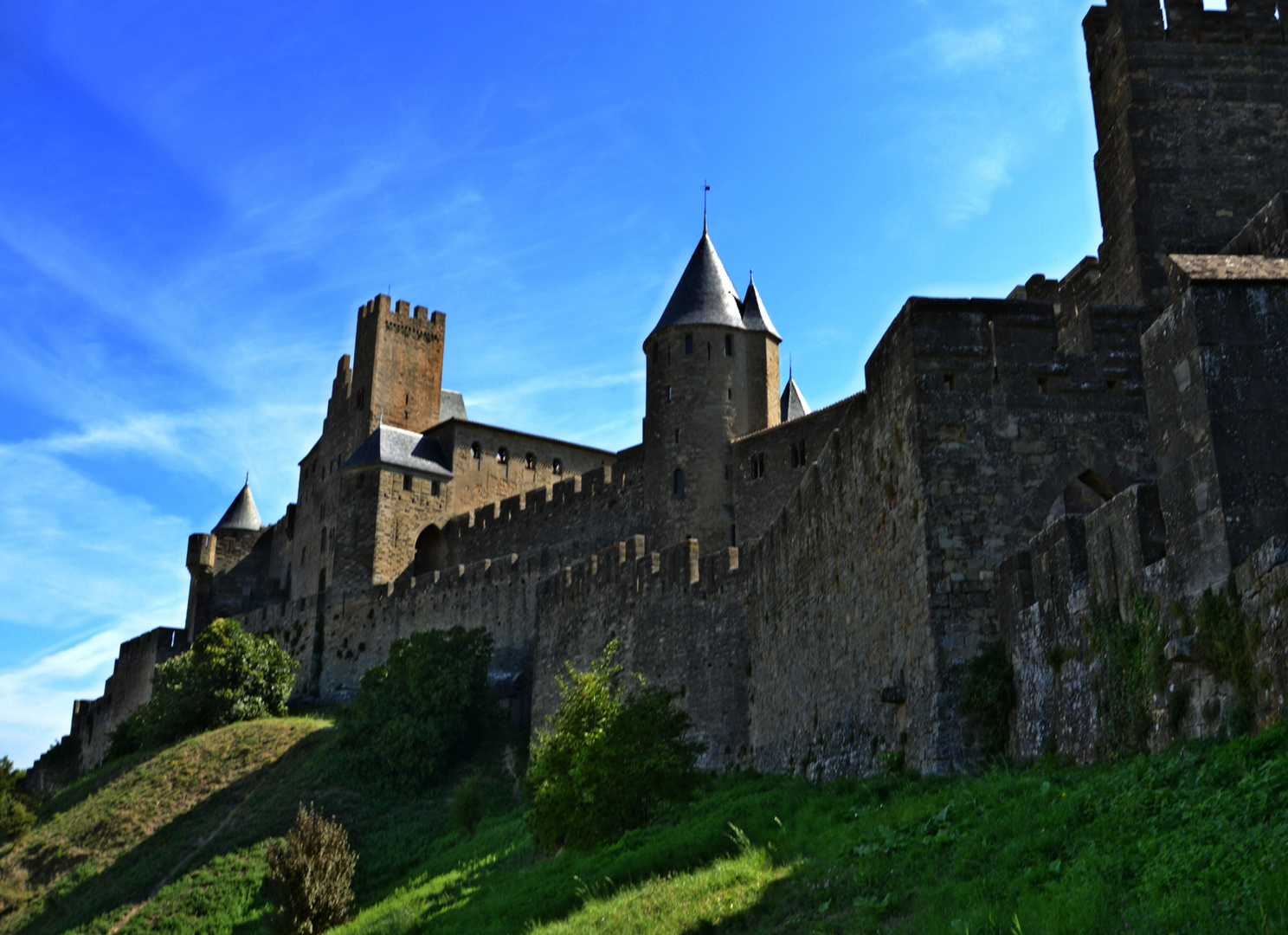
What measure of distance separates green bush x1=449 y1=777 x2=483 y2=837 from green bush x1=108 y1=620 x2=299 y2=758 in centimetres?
1539

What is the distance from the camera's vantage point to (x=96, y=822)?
108 ft

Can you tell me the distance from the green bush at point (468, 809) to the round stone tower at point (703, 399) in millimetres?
13785

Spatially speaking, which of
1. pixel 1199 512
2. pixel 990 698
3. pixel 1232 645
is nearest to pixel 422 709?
pixel 990 698

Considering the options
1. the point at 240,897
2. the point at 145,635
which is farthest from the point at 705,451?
the point at 145,635

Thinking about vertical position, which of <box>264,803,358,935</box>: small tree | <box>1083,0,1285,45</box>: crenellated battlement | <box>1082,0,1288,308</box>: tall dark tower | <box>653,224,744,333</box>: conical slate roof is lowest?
<box>264,803,358,935</box>: small tree

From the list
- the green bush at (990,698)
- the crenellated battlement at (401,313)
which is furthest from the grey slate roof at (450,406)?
the green bush at (990,698)

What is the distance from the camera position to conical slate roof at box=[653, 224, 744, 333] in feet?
146

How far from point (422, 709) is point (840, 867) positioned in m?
25.9

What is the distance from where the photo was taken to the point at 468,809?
2830cm

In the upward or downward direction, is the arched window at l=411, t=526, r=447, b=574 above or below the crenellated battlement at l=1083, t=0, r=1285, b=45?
above

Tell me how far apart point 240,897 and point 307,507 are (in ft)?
121

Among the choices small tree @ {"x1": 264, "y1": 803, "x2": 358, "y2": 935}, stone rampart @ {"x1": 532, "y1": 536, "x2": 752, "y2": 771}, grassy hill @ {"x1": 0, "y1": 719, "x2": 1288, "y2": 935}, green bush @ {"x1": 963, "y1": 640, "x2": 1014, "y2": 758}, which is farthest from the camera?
stone rampart @ {"x1": 532, "y1": 536, "x2": 752, "y2": 771}

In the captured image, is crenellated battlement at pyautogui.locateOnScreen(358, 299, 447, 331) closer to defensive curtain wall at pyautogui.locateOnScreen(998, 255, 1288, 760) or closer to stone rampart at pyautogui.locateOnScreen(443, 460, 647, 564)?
stone rampart at pyautogui.locateOnScreen(443, 460, 647, 564)

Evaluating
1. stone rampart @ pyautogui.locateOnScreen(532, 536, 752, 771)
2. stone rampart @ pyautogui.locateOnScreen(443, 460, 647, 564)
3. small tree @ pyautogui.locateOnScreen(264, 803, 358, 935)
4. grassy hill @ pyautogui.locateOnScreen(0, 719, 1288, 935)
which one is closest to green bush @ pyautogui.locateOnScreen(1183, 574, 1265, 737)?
grassy hill @ pyautogui.locateOnScreen(0, 719, 1288, 935)
